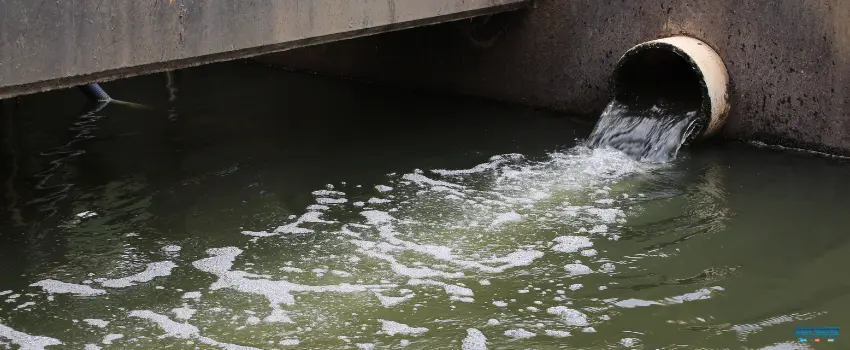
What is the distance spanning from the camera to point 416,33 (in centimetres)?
902

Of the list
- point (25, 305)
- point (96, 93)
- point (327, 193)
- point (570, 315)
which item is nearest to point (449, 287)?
point (570, 315)

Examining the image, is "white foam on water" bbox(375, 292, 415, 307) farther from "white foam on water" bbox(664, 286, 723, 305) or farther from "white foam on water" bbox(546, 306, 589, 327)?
"white foam on water" bbox(664, 286, 723, 305)

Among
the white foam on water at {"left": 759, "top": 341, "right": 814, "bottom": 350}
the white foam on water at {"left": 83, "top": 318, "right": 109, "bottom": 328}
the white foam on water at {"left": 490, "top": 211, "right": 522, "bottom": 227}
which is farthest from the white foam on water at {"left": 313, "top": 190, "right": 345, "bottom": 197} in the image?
the white foam on water at {"left": 759, "top": 341, "right": 814, "bottom": 350}

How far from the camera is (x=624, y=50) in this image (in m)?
7.62

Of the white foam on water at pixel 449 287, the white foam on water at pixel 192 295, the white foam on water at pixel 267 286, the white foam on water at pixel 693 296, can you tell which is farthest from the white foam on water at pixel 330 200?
the white foam on water at pixel 693 296

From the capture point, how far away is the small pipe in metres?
8.64

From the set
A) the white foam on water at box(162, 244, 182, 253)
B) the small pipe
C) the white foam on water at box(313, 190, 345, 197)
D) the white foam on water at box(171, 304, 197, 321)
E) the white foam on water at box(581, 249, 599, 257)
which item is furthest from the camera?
the small pipe

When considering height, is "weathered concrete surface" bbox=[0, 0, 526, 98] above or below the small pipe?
above

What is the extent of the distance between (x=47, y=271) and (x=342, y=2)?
248 cm

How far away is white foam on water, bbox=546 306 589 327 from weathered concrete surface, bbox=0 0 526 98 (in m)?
2.47

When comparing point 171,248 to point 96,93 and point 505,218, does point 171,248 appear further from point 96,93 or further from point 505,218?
point 96,93

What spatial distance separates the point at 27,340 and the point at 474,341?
2.00 metres

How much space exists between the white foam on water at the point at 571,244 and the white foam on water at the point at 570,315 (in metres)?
0.76

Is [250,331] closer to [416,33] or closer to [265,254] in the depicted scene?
[265,254]
